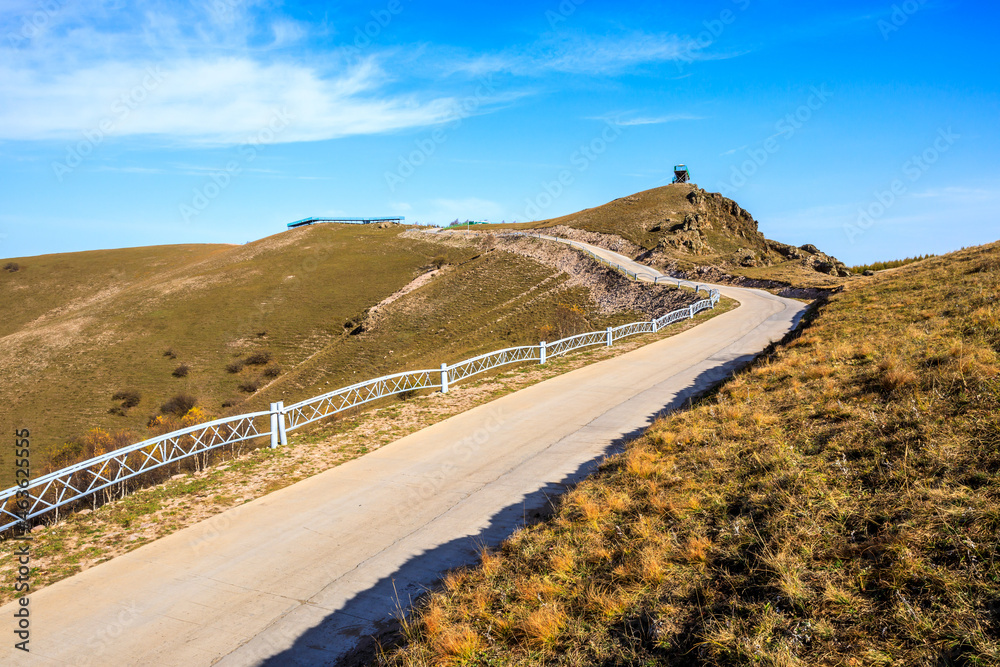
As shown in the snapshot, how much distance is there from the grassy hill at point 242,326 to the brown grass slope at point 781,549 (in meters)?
25.9

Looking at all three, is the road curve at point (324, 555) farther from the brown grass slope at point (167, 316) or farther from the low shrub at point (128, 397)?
the low shrub at point (128, 397)

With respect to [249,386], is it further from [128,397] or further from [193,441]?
[193,441]

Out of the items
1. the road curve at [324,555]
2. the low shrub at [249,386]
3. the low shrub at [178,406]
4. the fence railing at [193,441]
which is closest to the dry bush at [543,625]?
the road curve at [324,555]

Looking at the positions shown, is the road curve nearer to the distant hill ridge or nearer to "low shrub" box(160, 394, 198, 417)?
"low shrub" box(160, 394, 198, 417)

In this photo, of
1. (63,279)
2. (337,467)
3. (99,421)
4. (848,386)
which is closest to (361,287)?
(99,421)

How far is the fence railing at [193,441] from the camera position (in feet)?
27.4

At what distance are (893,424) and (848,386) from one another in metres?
2.26

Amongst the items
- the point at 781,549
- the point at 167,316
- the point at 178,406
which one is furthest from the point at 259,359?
the point at 781,549

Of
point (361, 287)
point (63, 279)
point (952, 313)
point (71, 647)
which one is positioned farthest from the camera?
point (63, 279)

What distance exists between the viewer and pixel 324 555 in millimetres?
7480

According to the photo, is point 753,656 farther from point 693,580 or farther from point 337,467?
point 337,467

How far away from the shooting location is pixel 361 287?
6662 cm

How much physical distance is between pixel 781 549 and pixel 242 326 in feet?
188

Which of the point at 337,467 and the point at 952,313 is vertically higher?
the point at 952,313
